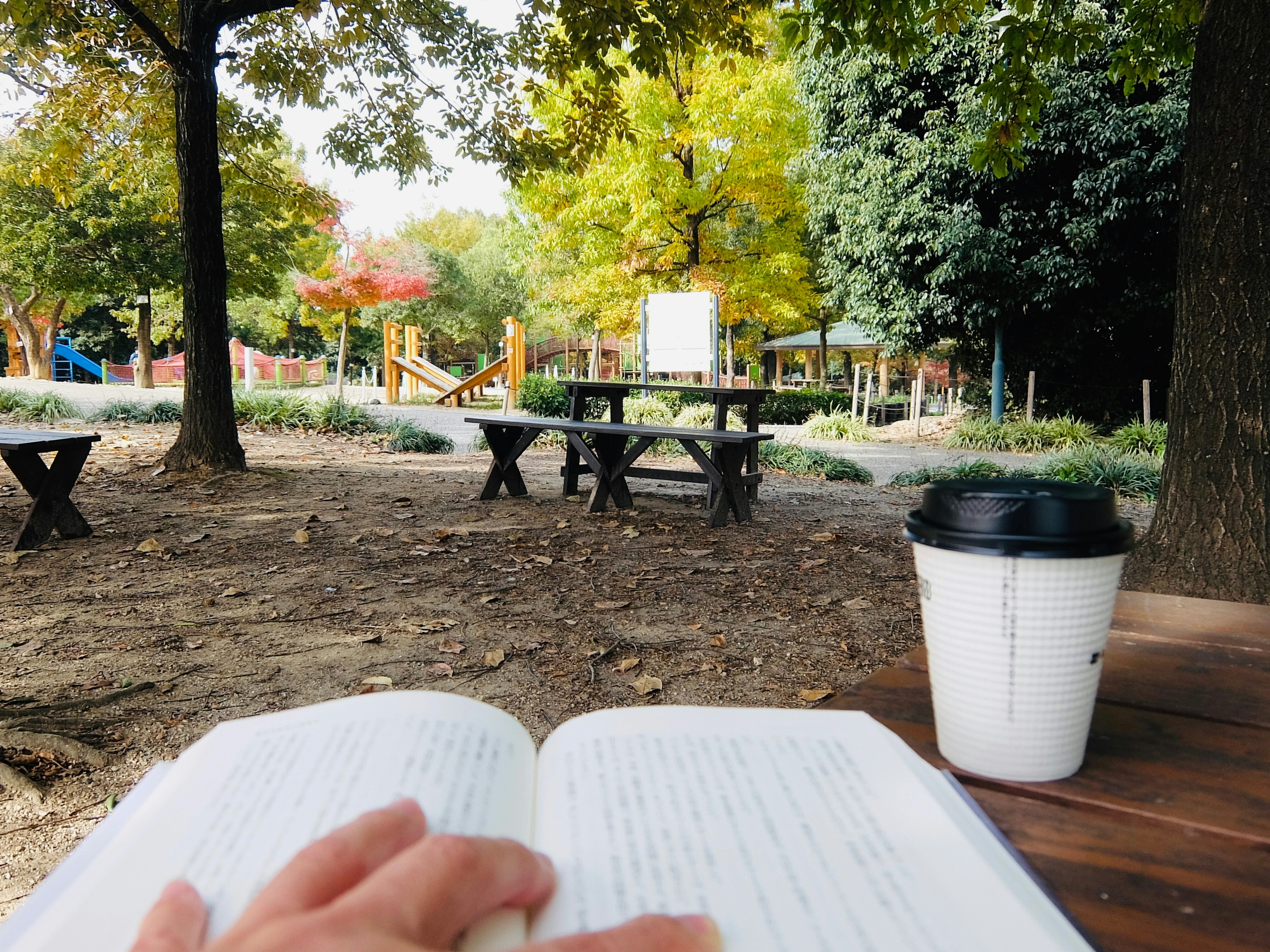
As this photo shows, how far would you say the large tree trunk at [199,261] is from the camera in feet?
21.6

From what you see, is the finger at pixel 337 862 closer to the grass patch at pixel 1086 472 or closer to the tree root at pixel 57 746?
the tree root at pixel 57 746

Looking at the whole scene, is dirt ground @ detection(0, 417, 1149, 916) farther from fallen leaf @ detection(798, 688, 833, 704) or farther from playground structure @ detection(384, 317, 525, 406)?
playground structure @ detection(384, 317, 525, 406)

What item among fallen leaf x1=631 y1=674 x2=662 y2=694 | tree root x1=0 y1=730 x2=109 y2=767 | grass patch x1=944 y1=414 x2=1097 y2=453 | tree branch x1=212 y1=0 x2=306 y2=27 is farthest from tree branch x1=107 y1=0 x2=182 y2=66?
grass patch x1=944 y1=414 x2=1097 y2=453

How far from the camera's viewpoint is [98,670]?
9.12 ft

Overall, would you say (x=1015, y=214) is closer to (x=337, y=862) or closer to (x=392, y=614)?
(x=392, y=614)

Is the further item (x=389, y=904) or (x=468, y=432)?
(x=468, y=432)

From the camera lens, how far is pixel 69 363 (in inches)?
1339

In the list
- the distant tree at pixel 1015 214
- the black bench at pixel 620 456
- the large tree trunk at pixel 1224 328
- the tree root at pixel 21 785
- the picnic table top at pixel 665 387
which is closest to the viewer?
the tree root at pixel 21 785

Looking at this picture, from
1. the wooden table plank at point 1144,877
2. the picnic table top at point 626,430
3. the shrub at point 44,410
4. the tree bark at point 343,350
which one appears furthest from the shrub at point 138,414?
the wooden table plank at point 1144,877

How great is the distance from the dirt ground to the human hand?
1570 millimetres

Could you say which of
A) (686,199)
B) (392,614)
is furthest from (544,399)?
(392,614)

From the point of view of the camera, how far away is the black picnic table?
19.2 feet

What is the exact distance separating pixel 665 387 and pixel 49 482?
3832 mm

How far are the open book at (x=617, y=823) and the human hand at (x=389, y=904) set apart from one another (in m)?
0.02
